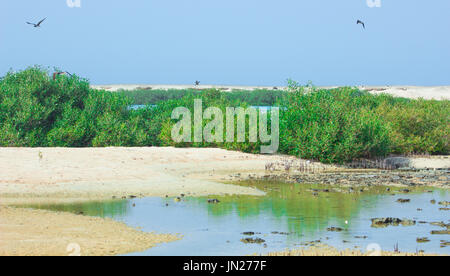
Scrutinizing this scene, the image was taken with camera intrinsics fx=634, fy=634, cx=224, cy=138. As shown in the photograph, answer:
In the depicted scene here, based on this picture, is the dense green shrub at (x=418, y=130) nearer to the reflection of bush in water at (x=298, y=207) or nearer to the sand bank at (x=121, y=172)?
the sand bank at (x=121, y=172)

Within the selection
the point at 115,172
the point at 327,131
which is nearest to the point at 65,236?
the point at 115,172

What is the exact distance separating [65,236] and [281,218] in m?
6.76

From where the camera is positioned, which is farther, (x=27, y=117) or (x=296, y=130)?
(x=27, y=117)

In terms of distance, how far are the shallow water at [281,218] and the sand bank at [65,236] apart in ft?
2.37

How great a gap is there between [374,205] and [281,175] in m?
9.92

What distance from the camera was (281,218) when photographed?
19625 millimetres

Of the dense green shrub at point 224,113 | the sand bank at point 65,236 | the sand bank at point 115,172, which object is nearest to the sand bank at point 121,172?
the sand bank at point 115,172

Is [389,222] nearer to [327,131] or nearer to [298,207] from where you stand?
[298,207]

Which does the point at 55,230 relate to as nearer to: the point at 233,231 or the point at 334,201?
the point at 233,231

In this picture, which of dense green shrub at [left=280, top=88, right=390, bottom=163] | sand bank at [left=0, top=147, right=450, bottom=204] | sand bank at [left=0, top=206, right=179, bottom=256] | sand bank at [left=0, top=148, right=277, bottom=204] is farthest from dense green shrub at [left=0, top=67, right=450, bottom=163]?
sand bank at [left=0, top=206, right=179, bottom=256]

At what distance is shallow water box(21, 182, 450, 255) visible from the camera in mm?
15602

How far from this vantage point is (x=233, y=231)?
1744 centimetres

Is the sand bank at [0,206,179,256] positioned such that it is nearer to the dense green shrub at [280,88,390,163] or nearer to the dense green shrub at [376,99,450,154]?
the dense green shrub at [280,88,390,163]
